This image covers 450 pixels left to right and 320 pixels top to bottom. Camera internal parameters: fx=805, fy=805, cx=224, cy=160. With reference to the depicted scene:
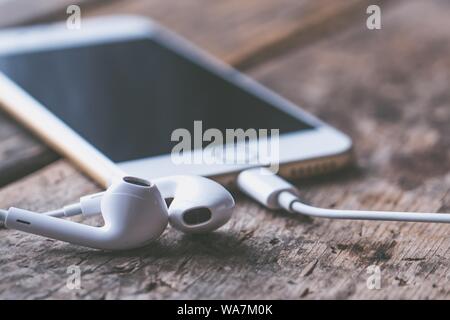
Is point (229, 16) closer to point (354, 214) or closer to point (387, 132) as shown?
point (387, 132)

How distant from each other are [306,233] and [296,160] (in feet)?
0.49

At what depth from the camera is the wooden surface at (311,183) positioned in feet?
2.27

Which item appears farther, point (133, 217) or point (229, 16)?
point (229, 16)

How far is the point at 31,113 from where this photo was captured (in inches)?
39.8

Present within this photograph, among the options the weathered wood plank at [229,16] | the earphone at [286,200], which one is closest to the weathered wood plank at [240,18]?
the weathered wood plank at [229,16]

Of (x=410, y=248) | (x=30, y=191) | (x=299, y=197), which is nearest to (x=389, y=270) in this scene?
(x=410, y=248)

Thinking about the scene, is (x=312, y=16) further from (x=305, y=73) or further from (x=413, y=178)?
(x=413, y=178)

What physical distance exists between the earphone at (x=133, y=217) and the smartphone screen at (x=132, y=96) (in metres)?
0.18

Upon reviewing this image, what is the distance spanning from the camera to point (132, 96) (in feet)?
3.61

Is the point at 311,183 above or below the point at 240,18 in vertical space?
below

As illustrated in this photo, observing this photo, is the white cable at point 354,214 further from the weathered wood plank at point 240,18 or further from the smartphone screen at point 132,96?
the weathered wood plank at point 240,18

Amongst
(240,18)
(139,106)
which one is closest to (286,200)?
(139,106)

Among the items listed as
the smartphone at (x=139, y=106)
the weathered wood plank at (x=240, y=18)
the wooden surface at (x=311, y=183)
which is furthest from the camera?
the weathered wood plank at (x=240, y=18)

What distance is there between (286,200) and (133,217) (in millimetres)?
186
